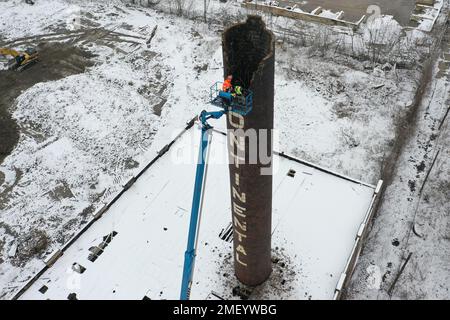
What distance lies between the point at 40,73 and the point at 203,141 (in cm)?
2868

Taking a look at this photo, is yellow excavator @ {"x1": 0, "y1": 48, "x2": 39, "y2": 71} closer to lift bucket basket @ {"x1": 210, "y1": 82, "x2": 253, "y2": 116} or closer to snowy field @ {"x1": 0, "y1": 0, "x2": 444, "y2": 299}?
snowy field @ {"x1": 0, "y1": 0, "x2": 444, "y2": 299}

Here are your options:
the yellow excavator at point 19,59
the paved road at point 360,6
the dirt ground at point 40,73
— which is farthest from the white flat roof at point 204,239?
the paved road at point 360,6

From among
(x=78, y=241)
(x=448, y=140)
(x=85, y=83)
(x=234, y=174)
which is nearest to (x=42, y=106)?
(x=85, y=83)

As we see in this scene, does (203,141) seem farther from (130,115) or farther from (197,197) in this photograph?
(130,115)

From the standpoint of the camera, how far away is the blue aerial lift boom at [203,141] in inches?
418

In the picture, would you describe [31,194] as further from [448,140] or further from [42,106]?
[448,140]

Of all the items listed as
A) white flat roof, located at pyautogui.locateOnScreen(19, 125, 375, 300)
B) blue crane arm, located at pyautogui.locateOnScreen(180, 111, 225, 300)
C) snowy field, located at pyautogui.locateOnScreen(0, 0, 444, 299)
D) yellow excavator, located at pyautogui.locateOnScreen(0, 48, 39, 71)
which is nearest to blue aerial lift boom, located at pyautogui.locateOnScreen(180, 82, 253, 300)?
blue crane arm, located at pyautogui.locateOnScreen(180, 111, 225, 300)

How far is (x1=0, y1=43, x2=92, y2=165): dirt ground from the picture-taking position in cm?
3008

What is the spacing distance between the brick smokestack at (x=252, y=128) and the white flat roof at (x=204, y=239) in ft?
11.3

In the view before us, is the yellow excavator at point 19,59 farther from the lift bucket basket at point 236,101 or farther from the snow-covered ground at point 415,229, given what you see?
the snow-covered ground at point 415,229

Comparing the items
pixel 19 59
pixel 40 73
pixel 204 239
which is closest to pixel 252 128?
pixel 204 239

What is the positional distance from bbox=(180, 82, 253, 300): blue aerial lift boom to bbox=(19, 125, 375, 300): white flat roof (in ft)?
10.4

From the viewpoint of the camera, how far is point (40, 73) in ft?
114

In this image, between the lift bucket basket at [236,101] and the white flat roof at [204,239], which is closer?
the lift bucket basket at [236,101]
